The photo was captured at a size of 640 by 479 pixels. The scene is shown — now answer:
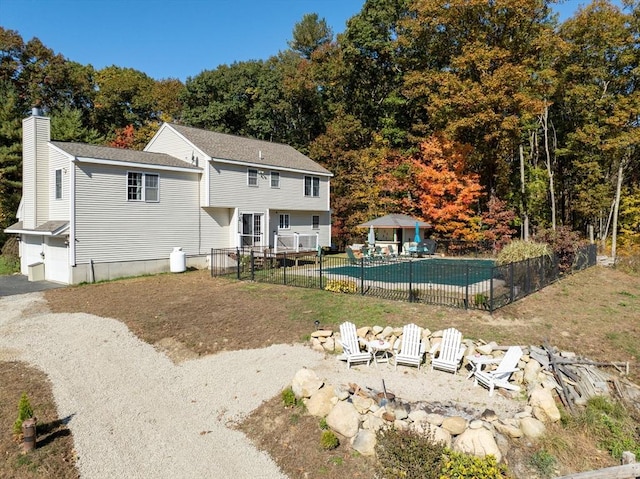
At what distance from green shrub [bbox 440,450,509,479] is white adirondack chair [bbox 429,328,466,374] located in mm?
3226

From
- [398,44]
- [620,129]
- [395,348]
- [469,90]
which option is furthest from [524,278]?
[398,44]

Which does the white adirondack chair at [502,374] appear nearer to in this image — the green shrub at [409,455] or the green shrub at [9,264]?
the green shrub at [409,455]

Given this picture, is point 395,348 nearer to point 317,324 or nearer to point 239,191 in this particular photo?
point 317,324

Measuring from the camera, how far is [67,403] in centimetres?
771

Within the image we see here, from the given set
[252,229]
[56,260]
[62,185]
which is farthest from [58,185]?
[252,229]

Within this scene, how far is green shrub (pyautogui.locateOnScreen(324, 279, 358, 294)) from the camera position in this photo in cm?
1515

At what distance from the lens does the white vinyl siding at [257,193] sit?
23047 millimetres

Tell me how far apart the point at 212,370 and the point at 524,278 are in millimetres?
11297

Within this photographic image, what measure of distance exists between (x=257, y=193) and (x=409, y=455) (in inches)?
824

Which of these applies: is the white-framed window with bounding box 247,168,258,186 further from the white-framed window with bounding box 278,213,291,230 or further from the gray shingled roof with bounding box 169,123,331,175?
the white-framed window with bounding box 278,213,291,230

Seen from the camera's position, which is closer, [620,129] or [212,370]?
[212,370]

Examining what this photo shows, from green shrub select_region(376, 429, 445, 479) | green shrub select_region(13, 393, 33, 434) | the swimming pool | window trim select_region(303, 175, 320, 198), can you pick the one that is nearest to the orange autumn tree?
window trim select_region(303, 175, 320, 198)

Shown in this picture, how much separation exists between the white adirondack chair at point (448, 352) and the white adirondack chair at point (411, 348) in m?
0.33

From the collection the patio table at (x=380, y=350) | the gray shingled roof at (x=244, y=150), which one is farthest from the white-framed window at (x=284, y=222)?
the patio table at (x=380, y=350)
